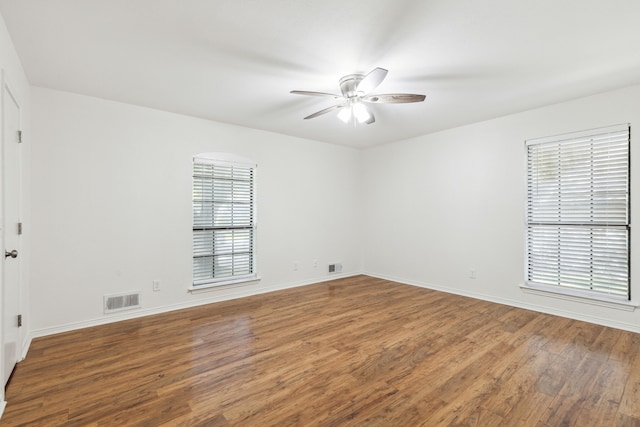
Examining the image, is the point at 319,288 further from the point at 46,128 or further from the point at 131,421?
the point at 46,128

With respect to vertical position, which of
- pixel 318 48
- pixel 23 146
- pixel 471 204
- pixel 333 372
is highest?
pixel 318 48

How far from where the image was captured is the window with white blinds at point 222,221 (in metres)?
4.31

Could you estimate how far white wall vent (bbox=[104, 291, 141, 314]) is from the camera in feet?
11.6

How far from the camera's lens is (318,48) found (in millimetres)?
2445

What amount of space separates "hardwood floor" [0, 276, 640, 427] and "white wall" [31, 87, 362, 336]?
17.4 inches

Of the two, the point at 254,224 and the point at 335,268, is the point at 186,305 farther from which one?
the point at 335,268

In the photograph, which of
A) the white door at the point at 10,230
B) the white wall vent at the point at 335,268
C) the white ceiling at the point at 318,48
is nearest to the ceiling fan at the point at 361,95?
the white ceiling at the point at 318,48

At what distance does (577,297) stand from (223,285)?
4522 millimetres

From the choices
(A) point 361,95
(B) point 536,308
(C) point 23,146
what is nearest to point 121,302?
(C) point 23,146

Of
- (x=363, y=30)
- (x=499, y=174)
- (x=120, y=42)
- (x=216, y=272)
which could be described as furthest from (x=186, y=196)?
(x=499, y=174)

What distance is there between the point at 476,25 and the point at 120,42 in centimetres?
266

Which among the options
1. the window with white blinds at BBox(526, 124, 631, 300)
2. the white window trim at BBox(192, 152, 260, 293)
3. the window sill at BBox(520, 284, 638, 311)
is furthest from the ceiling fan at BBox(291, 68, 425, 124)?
the window sill at BBox(520, 284, 638, 311)

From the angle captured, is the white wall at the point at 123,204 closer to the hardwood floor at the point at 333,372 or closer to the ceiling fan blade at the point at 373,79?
the hardwood floor at the point at 333,372

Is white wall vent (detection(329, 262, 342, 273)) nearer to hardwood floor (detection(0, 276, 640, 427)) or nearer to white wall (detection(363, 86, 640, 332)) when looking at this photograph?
white wall (detection(363, 86, 640, 332))
